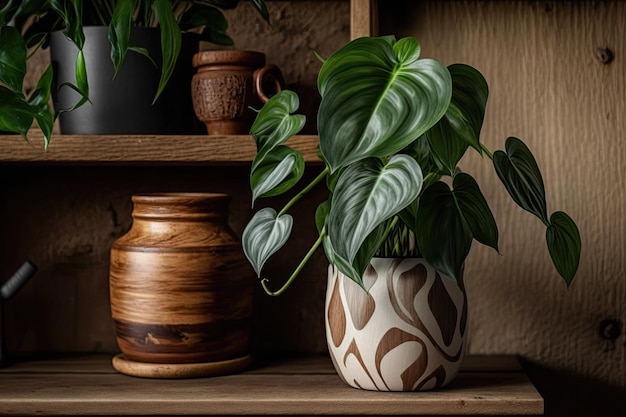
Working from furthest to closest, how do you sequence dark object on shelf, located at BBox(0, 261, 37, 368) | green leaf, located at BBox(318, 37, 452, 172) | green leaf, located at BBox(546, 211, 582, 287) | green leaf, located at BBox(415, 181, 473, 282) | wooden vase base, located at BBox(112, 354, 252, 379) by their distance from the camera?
dark object on shelf, located at BBox(0, 261, 37, 368), wooden vase base, located at BBox(112, 354, 252, 379), green leaf, located at BBox(546, 211, 582, 287), green leaf, located at BBox(415, 181, 473, 282), green leaf, located at BBox(318, 37, 452, 172)

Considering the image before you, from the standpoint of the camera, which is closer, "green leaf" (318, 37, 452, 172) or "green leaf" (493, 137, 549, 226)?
"green leaf" (318, 37, 452, 172)

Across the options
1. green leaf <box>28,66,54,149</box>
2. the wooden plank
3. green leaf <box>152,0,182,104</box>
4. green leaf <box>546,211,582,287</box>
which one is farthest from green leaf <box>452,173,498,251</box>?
green leaf <box>28,66,54,149</box>

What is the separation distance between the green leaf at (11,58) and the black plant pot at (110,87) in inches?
3.4

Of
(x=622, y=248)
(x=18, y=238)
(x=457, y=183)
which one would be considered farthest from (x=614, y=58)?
(x=18, y=238)

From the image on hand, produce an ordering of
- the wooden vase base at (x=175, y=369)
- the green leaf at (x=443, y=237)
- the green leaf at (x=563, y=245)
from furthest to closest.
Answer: the wooden vase base at (x=175, y=369)
the green leaf at (x=563, y=245)
the green leaf at (x=443, y=237)

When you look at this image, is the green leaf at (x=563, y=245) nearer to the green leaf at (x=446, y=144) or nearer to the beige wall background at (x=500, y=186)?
the green leaf at (x=446, y=144)

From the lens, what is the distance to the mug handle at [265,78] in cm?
121

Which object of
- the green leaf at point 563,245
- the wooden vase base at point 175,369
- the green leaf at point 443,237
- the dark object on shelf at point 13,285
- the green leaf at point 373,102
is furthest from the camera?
the dark object on shelf at point 13,285

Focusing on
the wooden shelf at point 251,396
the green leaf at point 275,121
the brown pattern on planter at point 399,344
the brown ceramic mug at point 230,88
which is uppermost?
the brown ceramic mug at point 230,88

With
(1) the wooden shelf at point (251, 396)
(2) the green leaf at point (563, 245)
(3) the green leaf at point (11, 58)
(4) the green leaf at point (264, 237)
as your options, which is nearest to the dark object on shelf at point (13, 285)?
(1) the wooden shelf at point (251, 396)

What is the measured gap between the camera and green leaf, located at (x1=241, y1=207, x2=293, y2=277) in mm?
1047

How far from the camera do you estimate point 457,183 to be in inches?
39.0

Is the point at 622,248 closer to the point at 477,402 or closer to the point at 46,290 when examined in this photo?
the point at 477,402

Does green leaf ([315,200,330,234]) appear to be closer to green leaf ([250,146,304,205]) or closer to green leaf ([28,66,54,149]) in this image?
green leaf ([250,146,304,205])
